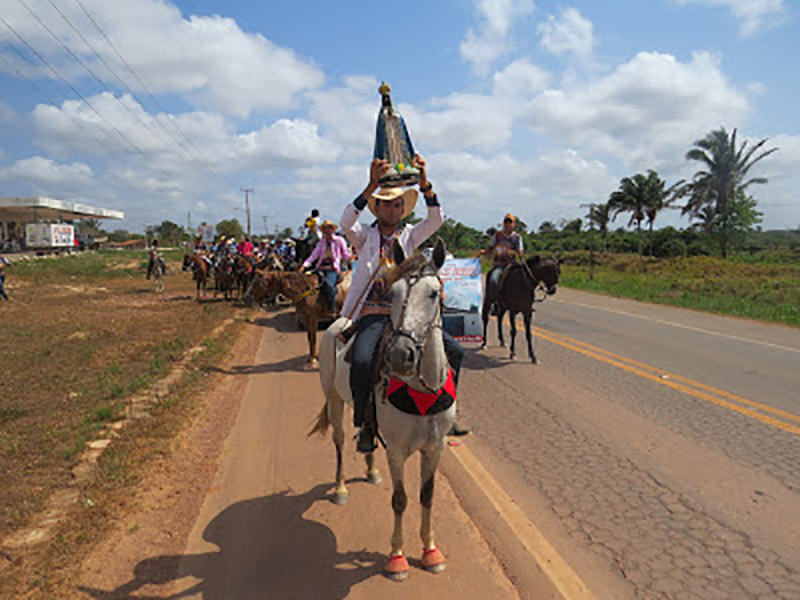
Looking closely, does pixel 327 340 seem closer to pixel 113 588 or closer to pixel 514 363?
pixel 113 588

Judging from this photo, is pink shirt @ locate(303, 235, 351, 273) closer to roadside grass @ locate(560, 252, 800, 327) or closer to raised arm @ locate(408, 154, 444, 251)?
raised arm @ locate(408, 154, 444, 251)

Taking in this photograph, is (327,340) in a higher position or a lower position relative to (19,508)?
higher

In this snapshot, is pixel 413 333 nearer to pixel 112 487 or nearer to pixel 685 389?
pixel 112 487

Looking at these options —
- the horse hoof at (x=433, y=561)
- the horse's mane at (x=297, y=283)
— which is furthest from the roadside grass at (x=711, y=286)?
the horse hoof at (x=433, y=561)

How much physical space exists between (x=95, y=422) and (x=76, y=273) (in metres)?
31.7

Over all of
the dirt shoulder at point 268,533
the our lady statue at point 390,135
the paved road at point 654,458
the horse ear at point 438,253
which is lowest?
the dirt shoulder at point 268,533

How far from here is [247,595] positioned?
3277 millimetres

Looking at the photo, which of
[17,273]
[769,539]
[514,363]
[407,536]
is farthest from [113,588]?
[17,273]

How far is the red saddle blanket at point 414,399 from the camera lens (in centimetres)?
335

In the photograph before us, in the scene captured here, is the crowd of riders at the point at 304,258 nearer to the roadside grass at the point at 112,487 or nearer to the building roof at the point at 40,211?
the roadside grass at the point at 112,487

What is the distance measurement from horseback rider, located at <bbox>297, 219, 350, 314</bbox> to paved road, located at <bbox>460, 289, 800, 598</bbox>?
3259 mm

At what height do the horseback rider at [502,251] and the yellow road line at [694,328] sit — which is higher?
the horseback rider at [502,251]

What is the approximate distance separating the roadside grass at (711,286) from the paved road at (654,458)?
762 cm

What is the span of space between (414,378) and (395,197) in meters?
1.56
